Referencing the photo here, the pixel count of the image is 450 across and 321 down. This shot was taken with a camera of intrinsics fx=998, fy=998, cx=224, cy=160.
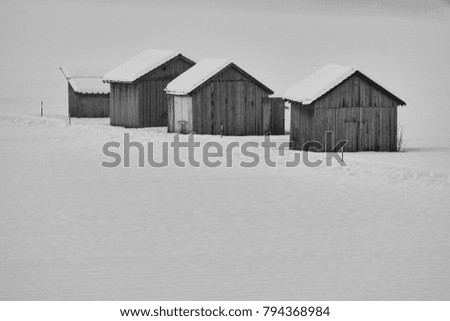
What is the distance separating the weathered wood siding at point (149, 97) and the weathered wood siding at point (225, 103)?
5499 millimetres

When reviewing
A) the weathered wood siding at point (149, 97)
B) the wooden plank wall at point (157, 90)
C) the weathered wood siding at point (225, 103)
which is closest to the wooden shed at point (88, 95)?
the weathered wood siding at point (149, 97)

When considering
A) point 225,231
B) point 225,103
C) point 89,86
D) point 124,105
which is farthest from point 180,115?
point 225,231

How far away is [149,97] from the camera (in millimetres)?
55406

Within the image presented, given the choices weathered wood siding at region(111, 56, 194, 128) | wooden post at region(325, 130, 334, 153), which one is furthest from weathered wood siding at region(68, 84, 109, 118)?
wooden post at region(325, 130, 334, 153)

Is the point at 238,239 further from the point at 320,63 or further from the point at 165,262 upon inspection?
the point at 320,63

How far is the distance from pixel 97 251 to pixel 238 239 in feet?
11.7

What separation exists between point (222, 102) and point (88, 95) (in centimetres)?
1614

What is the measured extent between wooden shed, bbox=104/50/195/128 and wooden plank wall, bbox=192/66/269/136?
216 inches

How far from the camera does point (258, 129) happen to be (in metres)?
51.7

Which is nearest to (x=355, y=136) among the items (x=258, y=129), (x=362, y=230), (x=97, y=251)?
(x=258, y=129)

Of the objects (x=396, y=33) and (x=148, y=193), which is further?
(x=396, y=33)

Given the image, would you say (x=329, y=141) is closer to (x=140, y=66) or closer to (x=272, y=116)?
(x=272, y=116)

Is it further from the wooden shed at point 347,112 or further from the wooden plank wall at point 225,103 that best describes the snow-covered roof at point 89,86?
the wooden shed at point 347,112

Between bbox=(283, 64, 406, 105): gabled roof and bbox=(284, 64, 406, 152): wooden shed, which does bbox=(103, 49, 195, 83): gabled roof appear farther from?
bbox=(284, 64, 406, 152): wooden shed
